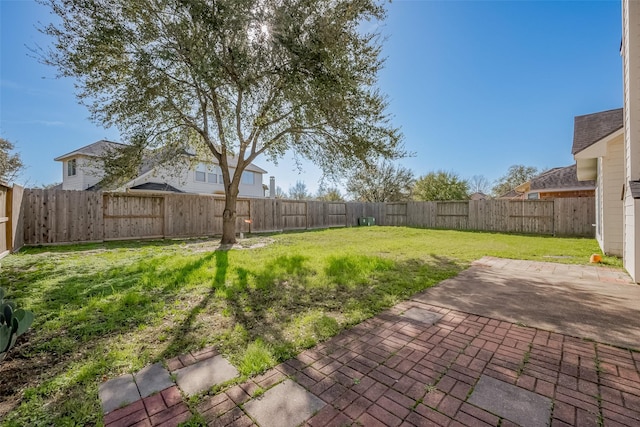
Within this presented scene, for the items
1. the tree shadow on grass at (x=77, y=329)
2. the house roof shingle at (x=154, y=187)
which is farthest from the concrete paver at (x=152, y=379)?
the house roof shingle at (x=154, y=187)

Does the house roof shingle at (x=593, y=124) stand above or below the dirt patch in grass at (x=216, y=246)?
above

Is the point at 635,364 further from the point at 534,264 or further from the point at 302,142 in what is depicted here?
the point at 302,142

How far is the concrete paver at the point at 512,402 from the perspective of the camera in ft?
4.94

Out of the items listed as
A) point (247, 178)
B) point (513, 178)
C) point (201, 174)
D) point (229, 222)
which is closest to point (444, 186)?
point (247, 178)

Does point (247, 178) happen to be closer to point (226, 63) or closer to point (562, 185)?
point (226, 63)

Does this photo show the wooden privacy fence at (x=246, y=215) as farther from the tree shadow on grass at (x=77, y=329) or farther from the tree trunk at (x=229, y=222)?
the tree shadow on grass at (x=77, y=329)

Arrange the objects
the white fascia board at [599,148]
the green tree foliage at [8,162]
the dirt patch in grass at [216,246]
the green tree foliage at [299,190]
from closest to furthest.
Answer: the white fascia board at [599,148], the dirt patch in grass at [216,246], the green tree foliage at [8,162], the green tree foliage at [299,190]

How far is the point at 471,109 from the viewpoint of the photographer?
47.3 feet

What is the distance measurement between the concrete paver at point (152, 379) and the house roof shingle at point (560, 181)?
2114 centimetres

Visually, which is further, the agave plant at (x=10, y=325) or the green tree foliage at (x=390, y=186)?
the green tree foliage at (x=390, y=186)

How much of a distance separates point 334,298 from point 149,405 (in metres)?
2.32

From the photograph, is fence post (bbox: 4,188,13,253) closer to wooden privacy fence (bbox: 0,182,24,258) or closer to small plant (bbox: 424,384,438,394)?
wooden privacy fence (bbox: 0,182,24,258)

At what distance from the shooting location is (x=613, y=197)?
6652 mm

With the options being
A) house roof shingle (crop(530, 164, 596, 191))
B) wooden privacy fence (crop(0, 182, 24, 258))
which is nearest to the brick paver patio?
wooden privacy fence (crop(0, 182, 24, 258))
